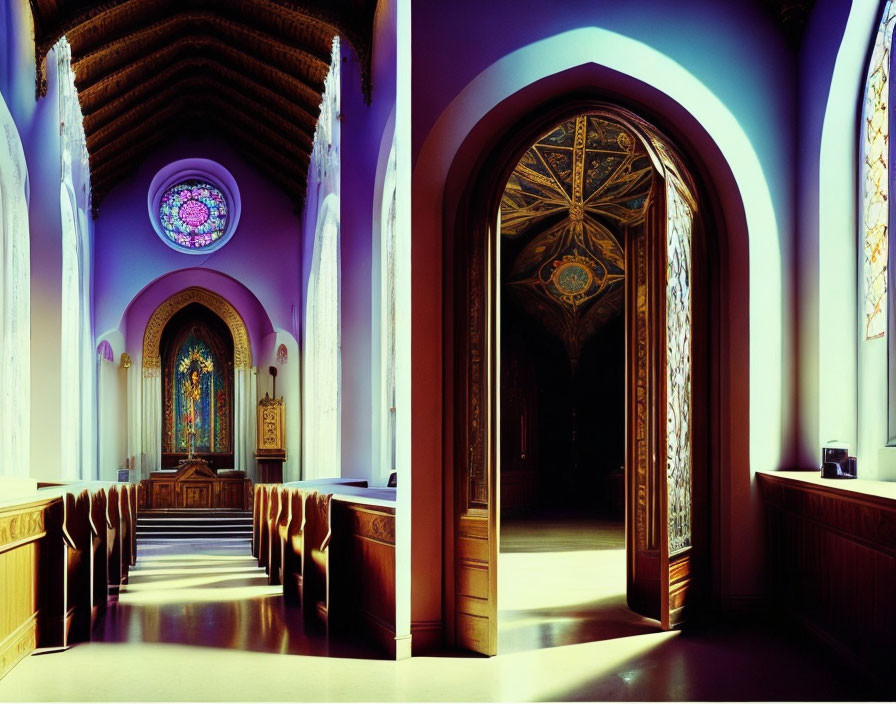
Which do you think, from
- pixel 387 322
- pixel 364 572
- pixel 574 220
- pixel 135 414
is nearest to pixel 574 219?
pixel 574 220

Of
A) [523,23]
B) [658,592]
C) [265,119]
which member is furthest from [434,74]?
[265,119]

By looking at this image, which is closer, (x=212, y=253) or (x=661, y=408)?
Answer: (x=661, y=408)

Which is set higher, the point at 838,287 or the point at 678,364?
the point at 838,287

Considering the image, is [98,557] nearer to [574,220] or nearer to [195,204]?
[574,220]

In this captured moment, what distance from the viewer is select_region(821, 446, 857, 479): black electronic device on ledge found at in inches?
208

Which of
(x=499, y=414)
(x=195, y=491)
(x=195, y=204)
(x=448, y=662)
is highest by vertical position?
(x=195, y=204)

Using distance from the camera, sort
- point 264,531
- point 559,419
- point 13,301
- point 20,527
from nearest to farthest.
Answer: point 20,527 < point 13,301 < point 264,531 < point 559,419

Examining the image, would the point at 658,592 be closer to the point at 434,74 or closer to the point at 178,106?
the point at 434,74

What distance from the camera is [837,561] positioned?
197 inches

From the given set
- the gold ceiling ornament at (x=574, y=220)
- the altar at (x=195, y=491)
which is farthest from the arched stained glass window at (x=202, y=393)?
the gold ceiling ornament at (x=574, y=220)

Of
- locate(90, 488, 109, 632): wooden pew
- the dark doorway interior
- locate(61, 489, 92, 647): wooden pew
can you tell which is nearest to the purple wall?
the dark doorway interior

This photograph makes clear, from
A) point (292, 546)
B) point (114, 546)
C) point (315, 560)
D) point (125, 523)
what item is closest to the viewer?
point (315, 560)

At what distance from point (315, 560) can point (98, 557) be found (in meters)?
1.84

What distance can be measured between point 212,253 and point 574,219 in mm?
7089
